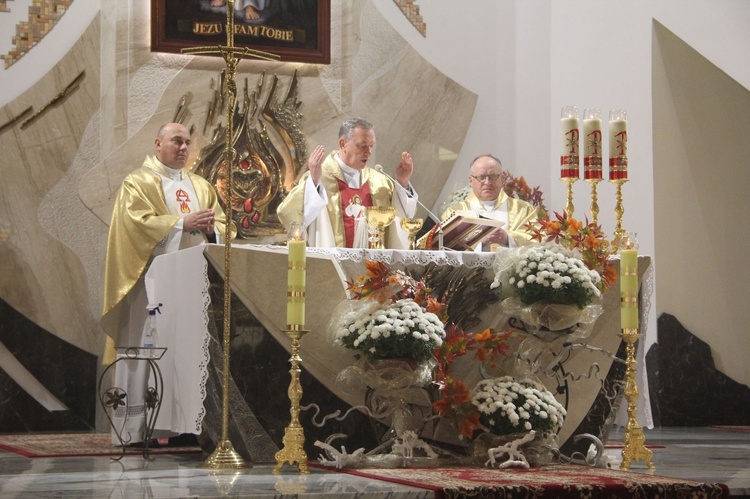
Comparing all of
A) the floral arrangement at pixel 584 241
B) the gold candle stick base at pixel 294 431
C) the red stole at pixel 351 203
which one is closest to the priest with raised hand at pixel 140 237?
the red stole at pixel 351 203

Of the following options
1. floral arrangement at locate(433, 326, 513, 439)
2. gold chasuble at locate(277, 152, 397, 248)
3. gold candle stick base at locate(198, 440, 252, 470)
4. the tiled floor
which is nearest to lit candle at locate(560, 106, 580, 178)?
floral arrangement at locate(433, 326, 513, 439)

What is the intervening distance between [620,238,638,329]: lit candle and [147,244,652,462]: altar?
13.1 inches

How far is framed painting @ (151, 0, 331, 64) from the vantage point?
9047 mm

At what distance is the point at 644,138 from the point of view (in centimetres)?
958

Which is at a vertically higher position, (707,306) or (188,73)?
(188,73)

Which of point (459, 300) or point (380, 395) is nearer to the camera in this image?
point (380, 395)

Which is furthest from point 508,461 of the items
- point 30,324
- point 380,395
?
point 30,324

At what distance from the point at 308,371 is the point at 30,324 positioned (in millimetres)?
3464

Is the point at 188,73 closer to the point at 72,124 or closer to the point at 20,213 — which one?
the point at 72,124

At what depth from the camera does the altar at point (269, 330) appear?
6090 millimetres

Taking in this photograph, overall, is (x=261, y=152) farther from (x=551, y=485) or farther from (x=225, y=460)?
(x=551, y=485)

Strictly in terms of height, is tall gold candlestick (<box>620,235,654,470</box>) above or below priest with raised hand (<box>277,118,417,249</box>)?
below

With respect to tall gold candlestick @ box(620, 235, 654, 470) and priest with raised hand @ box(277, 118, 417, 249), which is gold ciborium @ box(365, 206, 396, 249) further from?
tall gold candlestick @ box(620, 235, 654, 470)

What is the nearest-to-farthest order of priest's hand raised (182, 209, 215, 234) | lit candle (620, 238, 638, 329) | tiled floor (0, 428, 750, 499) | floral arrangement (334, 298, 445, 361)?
1. tiled floor (0, 428, 750, 499)
2. floral arrangement (334, 298, 445, 361)
3. lit candle (620, 238, 638, 329)
4. priest's hand raised (182, 209, 215, 234)
